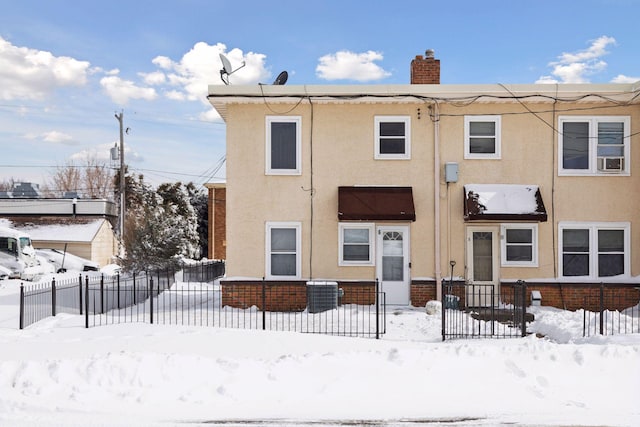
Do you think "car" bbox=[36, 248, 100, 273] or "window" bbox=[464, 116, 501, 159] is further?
"car" bbox=[36, 248, 100, 273]

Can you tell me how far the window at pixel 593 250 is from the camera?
18562 mm

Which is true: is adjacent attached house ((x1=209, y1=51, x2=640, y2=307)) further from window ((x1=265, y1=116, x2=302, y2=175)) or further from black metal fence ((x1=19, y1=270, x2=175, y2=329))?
black metal fence ((x1=19, y1=270, x2=175, y2=329))

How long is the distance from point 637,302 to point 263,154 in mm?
12534

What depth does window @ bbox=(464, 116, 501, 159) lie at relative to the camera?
18625 millimetres

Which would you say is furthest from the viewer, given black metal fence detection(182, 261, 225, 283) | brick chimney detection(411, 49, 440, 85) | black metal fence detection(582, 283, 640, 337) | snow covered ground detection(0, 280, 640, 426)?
black metal fence detection(182, 261, 225, 283)

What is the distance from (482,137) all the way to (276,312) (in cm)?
845

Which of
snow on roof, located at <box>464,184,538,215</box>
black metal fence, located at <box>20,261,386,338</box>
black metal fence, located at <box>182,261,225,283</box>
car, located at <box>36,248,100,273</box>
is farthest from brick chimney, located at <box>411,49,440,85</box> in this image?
car, located at <box>36,248,100,273</box>

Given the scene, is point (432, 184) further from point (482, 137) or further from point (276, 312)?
point (276, 312)

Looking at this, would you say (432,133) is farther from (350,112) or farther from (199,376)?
(199,376)

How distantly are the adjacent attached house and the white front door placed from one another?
31mm

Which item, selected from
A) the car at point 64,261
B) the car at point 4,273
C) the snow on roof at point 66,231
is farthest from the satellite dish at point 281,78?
the snow on roof at point 66,231

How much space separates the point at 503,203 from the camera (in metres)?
18.0

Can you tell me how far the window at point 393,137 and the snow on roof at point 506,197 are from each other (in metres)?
2.29

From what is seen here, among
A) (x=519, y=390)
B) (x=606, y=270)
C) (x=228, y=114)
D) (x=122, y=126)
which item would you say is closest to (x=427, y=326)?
(x=519, y=390)
